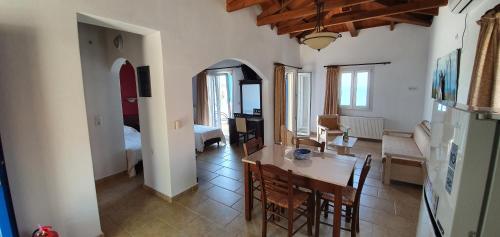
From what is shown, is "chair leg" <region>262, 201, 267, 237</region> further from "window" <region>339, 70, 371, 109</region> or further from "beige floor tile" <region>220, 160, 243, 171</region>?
"window" <region>339, 70, 371, 109</region>

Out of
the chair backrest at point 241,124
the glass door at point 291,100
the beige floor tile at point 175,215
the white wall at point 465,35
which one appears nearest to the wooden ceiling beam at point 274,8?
the glass door at point 291,100

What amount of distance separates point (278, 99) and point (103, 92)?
3.48 metres

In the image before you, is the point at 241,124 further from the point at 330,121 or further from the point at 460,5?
the point at 460,5

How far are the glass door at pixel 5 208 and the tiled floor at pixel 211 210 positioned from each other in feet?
3.15

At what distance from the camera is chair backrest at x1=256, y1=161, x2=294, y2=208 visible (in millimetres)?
1909

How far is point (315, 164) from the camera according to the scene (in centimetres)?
231

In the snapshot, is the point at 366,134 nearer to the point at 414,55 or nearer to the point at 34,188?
the point at 414,55

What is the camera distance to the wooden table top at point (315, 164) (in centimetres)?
200

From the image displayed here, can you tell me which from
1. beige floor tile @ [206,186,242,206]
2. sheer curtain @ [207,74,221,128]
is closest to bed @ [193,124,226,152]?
sheer curtain @ [207,74,221,128]

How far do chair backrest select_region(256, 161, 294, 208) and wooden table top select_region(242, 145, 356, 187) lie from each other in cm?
19

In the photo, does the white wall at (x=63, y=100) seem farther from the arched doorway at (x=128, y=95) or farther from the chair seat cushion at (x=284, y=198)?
the arched doorway at (x=128, y=95)

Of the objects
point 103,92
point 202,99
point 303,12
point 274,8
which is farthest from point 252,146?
point 202,99

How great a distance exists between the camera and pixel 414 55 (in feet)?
17.1

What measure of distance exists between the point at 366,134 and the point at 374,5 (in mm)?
3226
